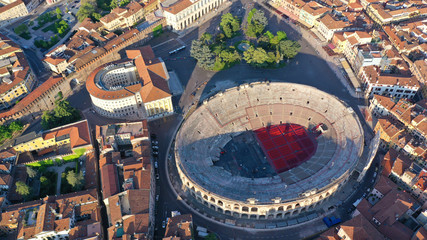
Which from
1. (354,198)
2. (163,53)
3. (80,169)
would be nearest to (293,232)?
(354,198)

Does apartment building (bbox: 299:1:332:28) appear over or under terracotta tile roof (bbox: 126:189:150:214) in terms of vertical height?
over

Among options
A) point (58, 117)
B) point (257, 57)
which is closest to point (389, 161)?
point (257, 57)

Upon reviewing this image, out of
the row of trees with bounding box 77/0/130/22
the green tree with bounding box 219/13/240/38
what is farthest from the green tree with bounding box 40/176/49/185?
the green tree with bounding box 219/13/240/38

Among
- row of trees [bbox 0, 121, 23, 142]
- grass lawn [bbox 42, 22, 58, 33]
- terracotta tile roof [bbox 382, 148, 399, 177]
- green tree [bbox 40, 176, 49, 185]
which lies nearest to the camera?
terracotta tile roof [bbox 382, 148, 399, 177]

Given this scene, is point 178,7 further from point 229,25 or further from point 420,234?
point 420,234

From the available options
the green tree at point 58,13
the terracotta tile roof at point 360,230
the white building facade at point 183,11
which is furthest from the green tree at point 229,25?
the terracotta tile roof at point 360,230

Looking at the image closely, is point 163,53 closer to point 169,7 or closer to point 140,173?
point 169,7

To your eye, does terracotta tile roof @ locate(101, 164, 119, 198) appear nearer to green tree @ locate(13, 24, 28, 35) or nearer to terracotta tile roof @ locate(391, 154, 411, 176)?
terracotta tile roof @ locate(391, 154, 411, 176)
